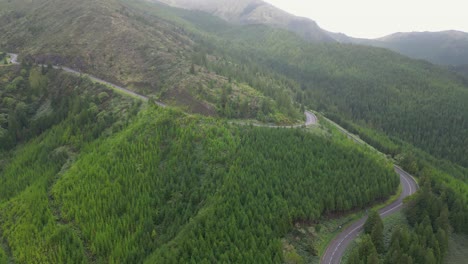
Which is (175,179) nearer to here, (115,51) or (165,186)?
(165,186)

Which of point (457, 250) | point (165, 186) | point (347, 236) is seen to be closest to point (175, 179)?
point (165, 186)

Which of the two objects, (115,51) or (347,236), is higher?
(115,51)

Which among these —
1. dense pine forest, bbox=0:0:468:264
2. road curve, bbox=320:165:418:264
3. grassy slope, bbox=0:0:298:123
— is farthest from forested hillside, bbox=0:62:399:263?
grassy slope, bbox=0:0:298:123

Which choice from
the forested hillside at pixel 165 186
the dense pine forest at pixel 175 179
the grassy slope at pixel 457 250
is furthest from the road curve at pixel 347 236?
the grassy slope at pixel 457 250

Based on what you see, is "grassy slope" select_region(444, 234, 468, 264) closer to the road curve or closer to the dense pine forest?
the dense pine forest

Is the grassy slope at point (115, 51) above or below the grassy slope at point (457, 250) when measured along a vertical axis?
above

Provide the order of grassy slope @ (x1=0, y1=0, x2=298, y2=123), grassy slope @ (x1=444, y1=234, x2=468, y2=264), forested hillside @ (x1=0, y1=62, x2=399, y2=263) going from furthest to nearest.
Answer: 1. grassy slope @ (x1=0, y1=0, x2=298, y2=123)
2. grassy slope @ (x1=444, y1=234, x2=468, y2=264)
3. forested hillside @ (x1=0, y1=62, x2=399, y2=263)

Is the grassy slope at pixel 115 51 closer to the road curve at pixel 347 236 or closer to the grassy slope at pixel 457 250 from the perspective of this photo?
the road curve at pixel 347 236

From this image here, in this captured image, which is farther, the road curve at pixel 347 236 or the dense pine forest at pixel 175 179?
the road curve at pixel 347 236

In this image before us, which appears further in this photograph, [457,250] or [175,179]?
[175,179]
